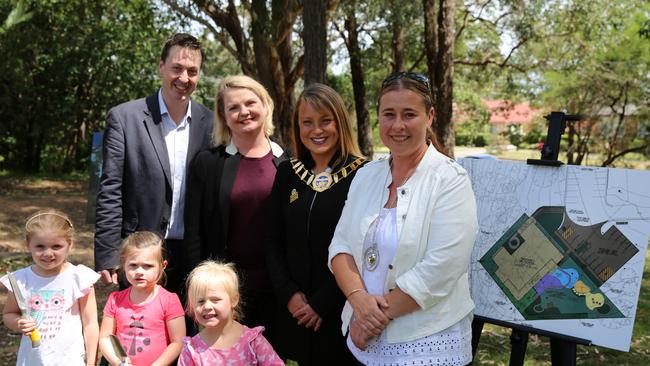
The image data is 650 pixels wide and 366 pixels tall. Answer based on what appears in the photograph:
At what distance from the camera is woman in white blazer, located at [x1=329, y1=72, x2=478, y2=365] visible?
99.7 inches

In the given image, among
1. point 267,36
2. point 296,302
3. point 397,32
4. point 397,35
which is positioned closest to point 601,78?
point 397,35

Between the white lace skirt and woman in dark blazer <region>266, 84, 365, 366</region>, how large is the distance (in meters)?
0.52

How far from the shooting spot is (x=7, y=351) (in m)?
5.31

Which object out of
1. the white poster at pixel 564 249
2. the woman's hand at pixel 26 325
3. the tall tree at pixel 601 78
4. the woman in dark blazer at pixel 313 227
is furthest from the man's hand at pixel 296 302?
the tall tree at pixel 601 78

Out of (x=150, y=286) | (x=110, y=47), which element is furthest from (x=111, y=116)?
(x=110, y=47)

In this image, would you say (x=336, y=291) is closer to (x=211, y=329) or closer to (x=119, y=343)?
(x=211, y=329)

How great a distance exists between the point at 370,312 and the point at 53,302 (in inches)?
63.5

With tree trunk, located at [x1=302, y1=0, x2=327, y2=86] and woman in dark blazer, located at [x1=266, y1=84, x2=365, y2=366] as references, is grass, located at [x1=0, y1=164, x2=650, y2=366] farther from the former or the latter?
tree trunk, located at [x1=302, y1=0, x2=327, y2=86]

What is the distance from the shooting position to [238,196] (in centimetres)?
334

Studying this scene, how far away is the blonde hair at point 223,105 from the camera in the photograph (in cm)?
334

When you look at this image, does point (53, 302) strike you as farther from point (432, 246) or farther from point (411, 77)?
point (411, 77)

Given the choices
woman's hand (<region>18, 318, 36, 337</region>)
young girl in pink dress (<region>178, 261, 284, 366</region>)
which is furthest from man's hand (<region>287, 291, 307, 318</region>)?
woman's hand (<region>18, 318, 36, 337</region>)

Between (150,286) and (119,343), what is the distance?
0.31 metres

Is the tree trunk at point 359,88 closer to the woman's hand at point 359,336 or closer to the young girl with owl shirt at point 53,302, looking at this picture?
the young girl with owl shirt at point 53,302
